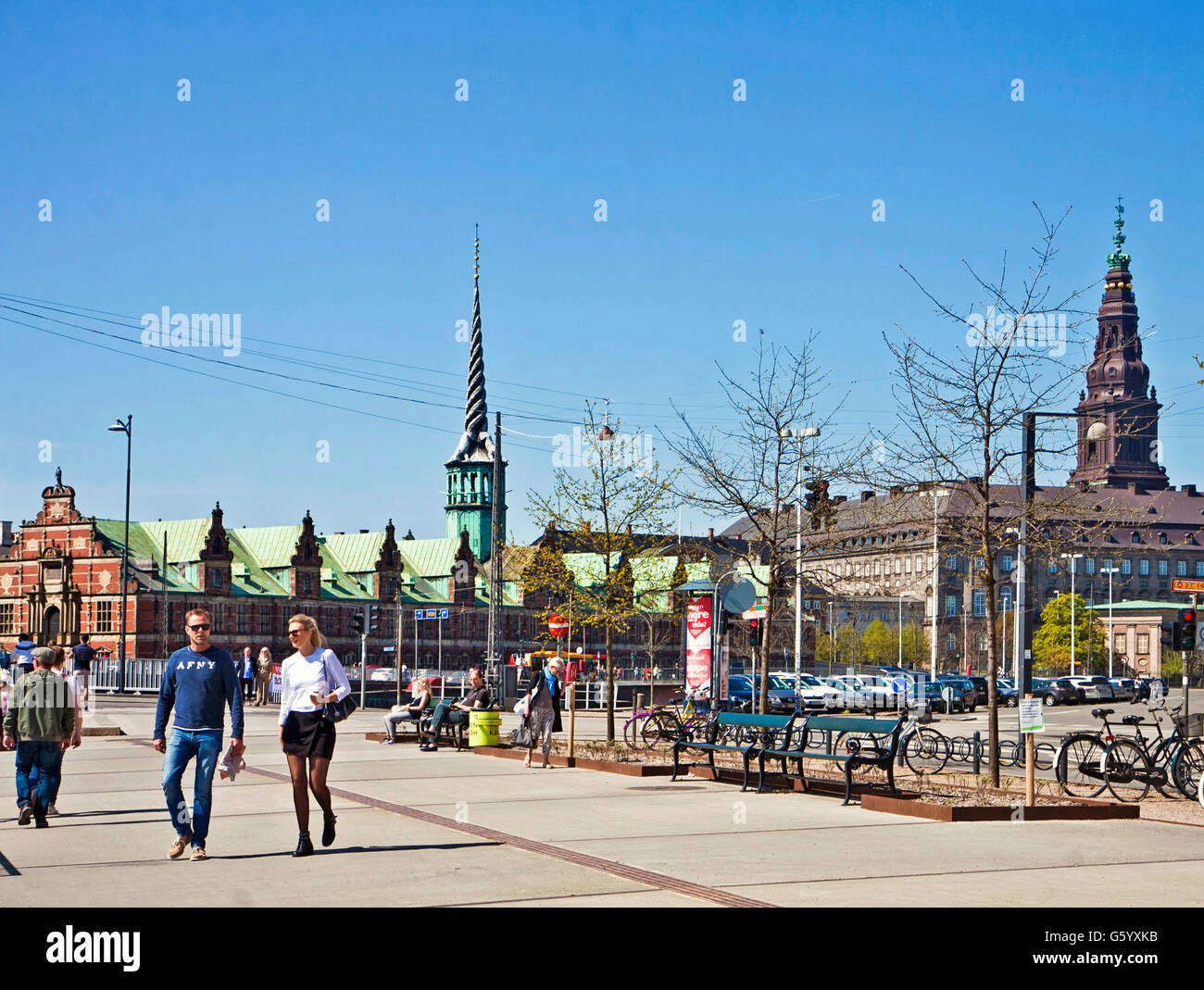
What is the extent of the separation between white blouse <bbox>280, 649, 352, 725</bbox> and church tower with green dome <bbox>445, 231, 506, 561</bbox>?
128538 millimetres

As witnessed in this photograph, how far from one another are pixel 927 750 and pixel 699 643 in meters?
12.6

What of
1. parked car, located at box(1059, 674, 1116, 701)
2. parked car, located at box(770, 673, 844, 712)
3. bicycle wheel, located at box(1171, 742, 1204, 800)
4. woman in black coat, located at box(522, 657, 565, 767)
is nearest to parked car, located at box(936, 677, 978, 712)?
parked car, located at box(770, 673, 844, 712)

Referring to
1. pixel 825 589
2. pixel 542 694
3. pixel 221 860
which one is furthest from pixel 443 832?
pixel 825 589

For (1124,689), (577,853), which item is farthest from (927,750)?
(1124,689)

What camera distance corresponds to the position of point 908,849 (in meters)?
12.5

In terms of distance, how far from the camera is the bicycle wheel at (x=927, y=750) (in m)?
23.3

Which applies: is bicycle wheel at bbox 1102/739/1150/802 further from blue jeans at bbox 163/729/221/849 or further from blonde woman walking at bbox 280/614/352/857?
blue jeans at bbox 163/729/221/849

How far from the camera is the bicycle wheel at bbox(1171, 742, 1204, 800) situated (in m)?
18.6

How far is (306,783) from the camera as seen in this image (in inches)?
473

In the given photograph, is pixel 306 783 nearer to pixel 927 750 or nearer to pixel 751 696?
pixel 927 750

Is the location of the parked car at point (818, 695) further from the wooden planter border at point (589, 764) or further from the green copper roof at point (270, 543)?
the green copper roof at point (270, 543)
